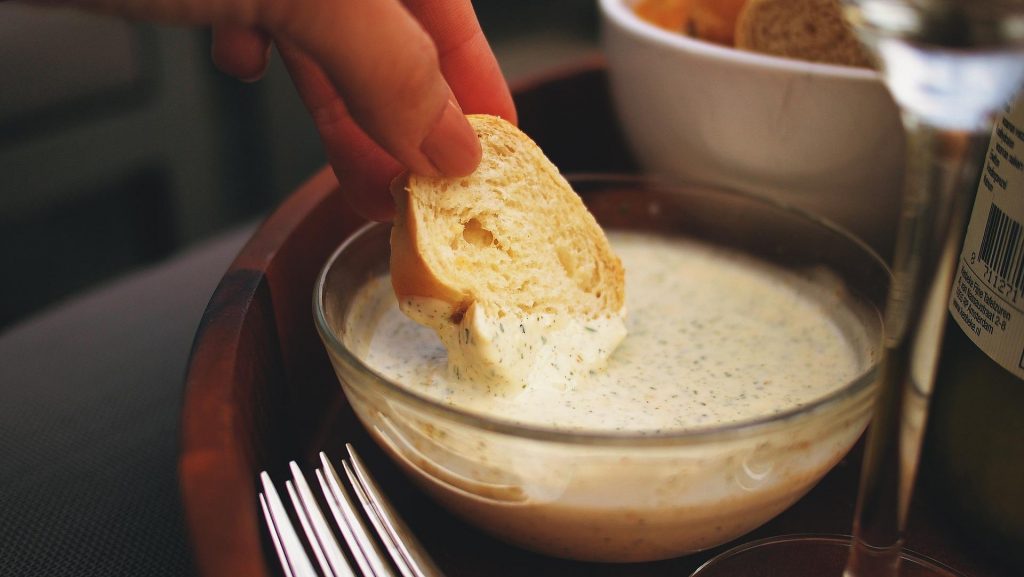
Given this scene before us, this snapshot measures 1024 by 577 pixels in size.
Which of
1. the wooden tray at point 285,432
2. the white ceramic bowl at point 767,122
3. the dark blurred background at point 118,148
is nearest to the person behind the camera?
the wooden tray at point 285,432

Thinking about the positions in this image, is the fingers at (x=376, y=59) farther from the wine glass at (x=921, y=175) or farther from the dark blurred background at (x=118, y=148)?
the dark blurred background at (x=118, y=148)

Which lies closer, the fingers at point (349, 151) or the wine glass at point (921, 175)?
the wine glass at point (921, 175)

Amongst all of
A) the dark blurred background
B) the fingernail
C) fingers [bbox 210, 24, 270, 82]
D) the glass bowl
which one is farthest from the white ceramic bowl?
the dark blurred background

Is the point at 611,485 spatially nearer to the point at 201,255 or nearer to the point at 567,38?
the point at 201,255

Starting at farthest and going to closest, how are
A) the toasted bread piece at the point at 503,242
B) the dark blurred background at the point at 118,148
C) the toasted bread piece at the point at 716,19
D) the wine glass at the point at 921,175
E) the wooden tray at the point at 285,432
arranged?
the dark blurred background at the point at 118,148, the toasted bread piece at the point at 716,19, the toasted bread piece at the point at 503,242, the wooden tray at the point at 285,432, the wine glass at the point at 921,175

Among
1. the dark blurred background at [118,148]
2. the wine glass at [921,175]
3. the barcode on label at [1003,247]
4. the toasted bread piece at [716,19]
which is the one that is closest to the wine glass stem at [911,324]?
the wine glass at [921,175]

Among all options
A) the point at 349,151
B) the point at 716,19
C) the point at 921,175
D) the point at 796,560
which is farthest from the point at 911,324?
the point at 716,19
